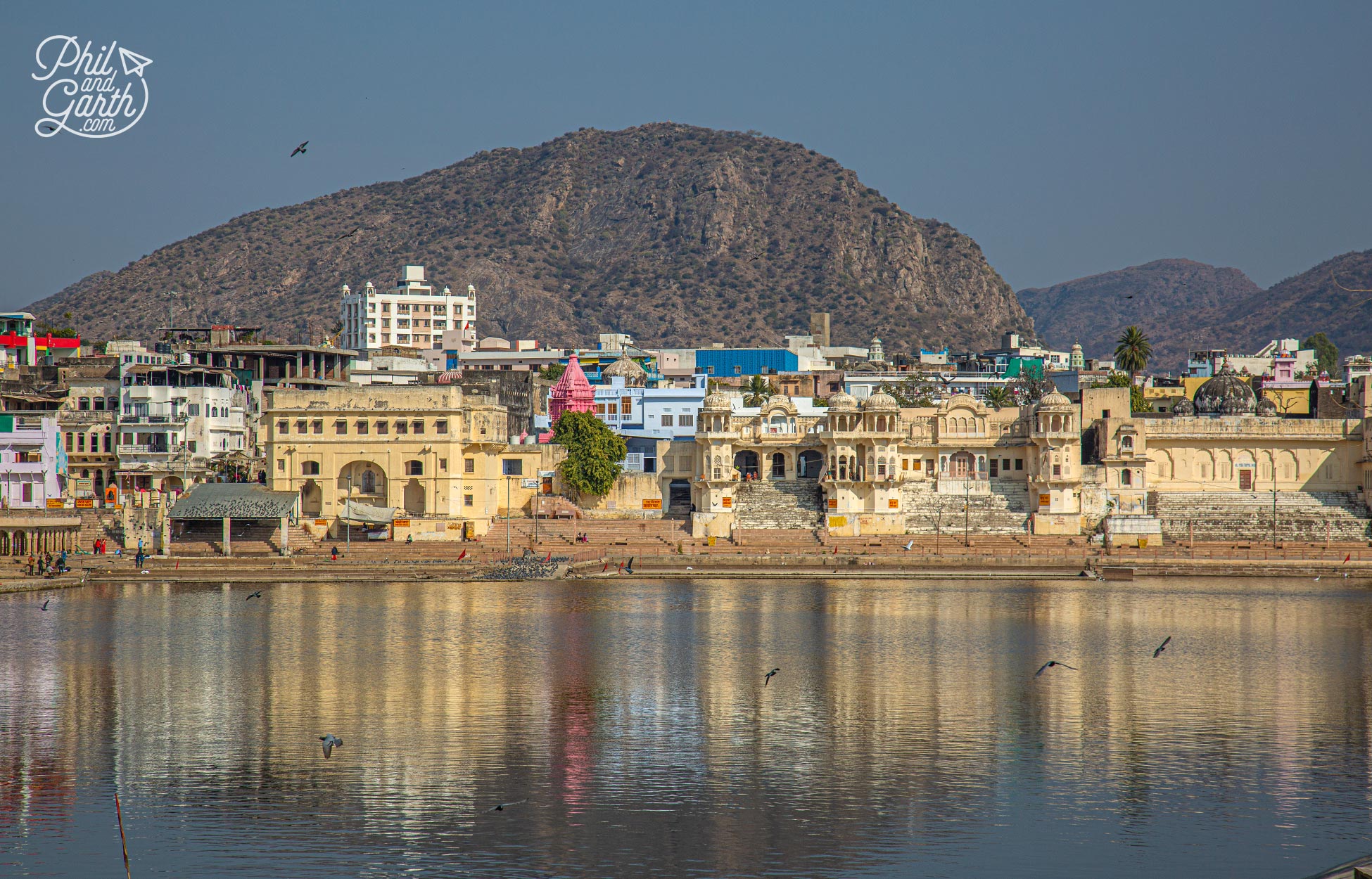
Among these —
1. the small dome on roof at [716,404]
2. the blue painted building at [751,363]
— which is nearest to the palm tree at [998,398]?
the blue painted building at [751,363]

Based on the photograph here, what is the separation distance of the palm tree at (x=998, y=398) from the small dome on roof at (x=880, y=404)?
48.3ft

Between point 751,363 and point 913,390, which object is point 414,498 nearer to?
point 751,363

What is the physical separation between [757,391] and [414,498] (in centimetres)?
2617

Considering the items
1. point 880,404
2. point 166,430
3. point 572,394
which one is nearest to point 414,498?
point 166,430

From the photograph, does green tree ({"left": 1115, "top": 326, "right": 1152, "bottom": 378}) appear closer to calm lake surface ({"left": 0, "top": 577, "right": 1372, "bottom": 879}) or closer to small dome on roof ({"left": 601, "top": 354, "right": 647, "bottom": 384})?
small dome on roof ({"left": 601, "top": 354, "right": 647, "bottom": 384})

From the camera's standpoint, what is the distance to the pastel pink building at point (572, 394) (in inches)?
3223

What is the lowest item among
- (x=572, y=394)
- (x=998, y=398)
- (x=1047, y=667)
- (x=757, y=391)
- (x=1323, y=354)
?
(x=1047, y=667)

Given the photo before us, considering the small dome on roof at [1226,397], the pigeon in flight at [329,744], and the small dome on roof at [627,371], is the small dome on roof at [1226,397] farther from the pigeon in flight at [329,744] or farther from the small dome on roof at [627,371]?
the pigeon in flight at [329,744]

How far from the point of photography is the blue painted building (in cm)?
10706

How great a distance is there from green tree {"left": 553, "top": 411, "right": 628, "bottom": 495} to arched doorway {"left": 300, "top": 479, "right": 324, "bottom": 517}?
11083mm

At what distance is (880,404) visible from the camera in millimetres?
71438

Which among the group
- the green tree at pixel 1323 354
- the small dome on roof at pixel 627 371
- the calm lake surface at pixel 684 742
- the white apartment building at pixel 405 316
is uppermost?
the white apartment building at pixel 405 316

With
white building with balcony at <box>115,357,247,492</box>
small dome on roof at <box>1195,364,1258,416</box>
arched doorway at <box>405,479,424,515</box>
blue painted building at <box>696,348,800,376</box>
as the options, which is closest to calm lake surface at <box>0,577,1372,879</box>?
arched doorway at <box>405,479,424,515</box>

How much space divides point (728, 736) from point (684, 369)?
81212mm
